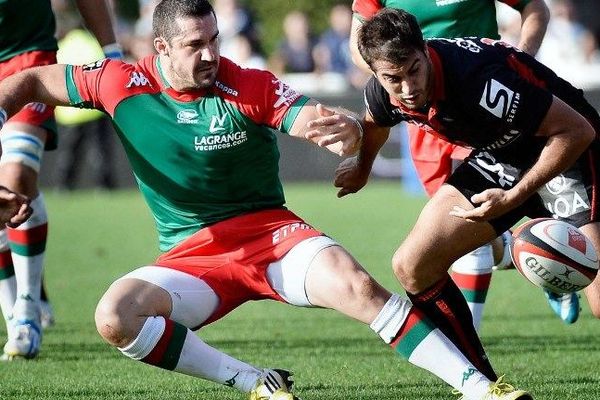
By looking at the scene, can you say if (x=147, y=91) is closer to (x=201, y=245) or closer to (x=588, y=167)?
(x=201, y=245)

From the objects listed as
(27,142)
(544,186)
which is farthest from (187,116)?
(27,142)

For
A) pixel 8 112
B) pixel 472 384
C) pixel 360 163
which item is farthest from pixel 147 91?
pixel 472 384

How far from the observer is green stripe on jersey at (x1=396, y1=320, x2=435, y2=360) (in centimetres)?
541

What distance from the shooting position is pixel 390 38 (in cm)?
546

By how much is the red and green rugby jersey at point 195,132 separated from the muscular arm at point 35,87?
5cm

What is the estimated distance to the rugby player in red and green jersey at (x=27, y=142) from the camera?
7469 millimetres

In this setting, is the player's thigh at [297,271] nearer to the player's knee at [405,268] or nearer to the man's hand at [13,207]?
the player's knee at [405,268]

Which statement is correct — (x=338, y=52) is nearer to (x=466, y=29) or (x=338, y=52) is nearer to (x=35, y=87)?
(x=466, y=29)

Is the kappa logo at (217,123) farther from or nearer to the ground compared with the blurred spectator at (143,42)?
farther from the ground

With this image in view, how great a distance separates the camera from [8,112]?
5.91m

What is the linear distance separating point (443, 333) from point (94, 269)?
6542 millimetres

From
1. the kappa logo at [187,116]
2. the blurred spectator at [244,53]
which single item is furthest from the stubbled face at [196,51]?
the blurred spectator at [244,53]

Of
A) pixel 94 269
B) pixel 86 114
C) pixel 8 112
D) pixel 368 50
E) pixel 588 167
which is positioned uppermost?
pixel 368 50

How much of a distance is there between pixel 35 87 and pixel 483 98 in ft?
6.91
